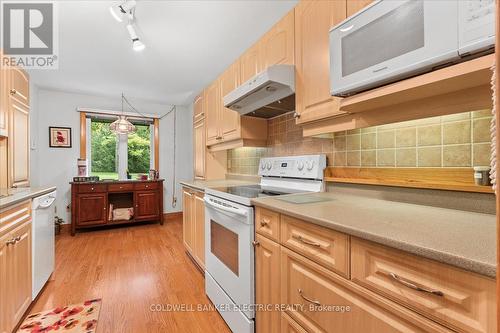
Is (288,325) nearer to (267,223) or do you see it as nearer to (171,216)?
(267,223)

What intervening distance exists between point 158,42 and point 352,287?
8.52 ft

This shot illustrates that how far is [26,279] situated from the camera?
64.1 inches

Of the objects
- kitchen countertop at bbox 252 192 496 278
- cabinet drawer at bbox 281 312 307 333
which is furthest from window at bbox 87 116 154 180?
cabinet drawer at bbox 281 312 307 333

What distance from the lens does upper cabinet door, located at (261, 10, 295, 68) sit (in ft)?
5.14

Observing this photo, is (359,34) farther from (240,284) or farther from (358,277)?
(240,284)

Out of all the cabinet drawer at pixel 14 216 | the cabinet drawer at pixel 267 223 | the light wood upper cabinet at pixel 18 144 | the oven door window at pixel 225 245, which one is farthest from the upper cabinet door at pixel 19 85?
the cabinet drawer at pixel 267 223

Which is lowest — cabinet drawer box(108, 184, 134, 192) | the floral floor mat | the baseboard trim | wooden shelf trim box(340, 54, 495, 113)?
the floral floor mat

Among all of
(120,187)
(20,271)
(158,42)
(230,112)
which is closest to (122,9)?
(158,42)

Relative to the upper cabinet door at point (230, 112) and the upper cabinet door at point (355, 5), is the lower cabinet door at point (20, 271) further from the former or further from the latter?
the upper cabinet door at point (355, 5)

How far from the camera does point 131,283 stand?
2104 millimetres

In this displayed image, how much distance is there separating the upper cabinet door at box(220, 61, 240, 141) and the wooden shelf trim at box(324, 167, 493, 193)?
3.64 ft

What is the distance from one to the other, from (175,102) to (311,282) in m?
4.39

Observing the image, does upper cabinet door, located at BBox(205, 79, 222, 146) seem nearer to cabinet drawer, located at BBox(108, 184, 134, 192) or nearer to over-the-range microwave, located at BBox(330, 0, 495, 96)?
over-the-range microwave, located at BBox(330, 0, 495, 96)

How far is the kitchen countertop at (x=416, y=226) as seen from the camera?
54 centimetres
